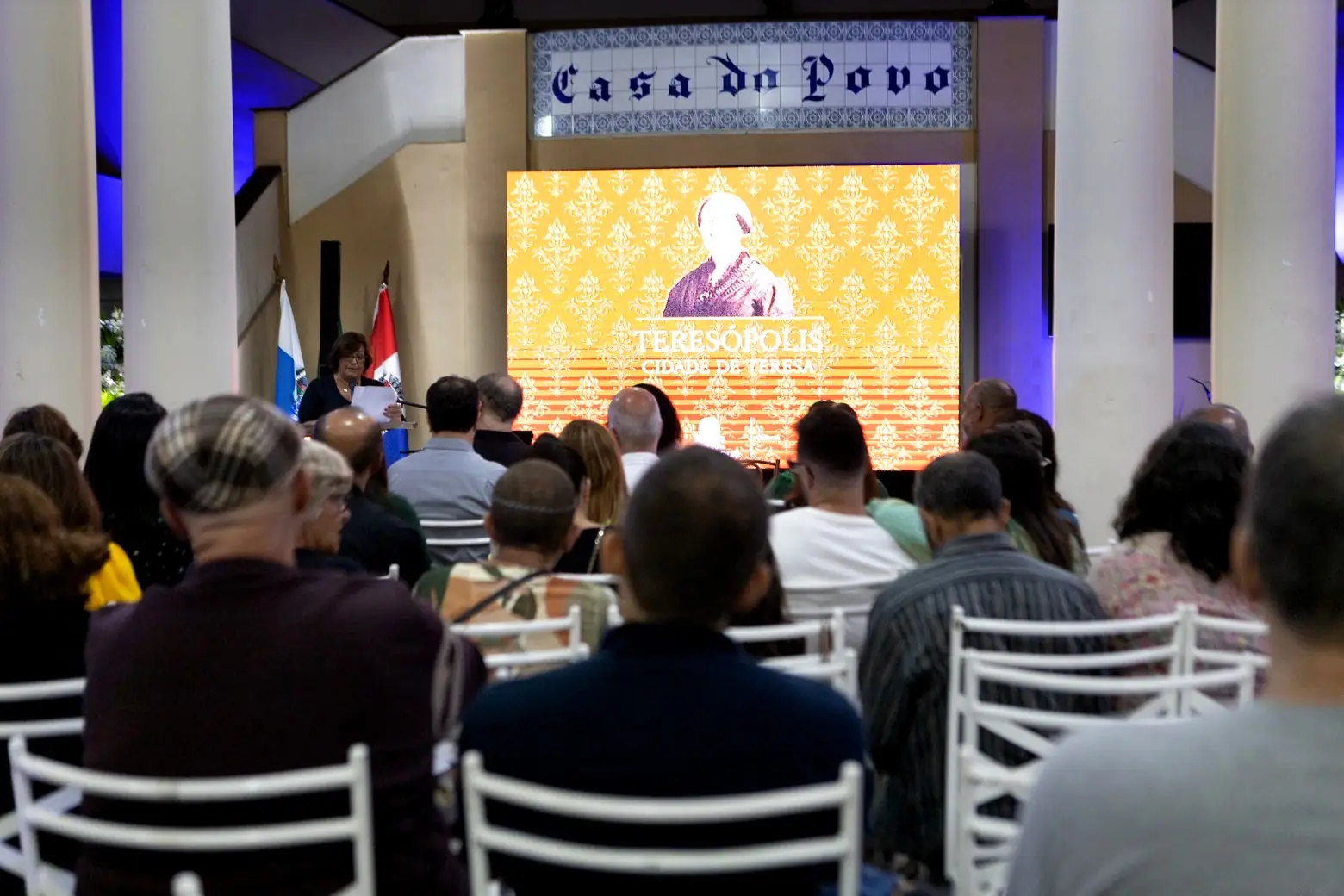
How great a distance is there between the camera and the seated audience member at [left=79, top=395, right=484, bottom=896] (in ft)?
5.57

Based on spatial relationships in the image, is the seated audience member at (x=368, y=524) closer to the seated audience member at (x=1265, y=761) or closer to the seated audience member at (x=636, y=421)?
the seated audience member at (x=636, y=421)

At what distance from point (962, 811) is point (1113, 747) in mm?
1215

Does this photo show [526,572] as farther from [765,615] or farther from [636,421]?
[636,421]

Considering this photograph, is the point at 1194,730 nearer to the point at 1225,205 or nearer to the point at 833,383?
the point at 1225,205

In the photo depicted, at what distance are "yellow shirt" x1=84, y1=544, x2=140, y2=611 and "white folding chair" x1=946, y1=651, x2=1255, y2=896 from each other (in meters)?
1.75

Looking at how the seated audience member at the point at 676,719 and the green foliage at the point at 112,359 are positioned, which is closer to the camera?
the seated audience member at the point at 676,719

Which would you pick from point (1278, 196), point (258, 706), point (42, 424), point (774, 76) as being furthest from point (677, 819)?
point (774, 76)

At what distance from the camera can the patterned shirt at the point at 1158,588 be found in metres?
2.78

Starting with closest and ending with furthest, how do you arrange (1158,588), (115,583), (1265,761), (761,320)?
(1265,761), (1158,588), (115,583), (761,320)

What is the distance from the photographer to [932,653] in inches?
→ 105

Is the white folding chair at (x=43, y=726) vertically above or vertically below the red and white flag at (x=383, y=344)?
below

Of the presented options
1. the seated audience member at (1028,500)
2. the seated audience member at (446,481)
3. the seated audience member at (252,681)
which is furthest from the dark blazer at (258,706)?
the seated audience member at (446,481)

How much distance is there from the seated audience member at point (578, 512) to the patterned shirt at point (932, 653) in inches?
39.1

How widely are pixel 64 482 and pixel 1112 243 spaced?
401cm
